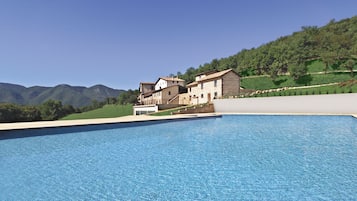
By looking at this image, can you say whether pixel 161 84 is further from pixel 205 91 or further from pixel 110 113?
pixel 205 91

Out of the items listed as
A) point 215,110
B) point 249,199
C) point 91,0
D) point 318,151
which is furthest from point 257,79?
point 249,199

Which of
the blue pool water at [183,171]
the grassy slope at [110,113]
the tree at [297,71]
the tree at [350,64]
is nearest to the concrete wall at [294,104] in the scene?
the blue pool water at [183,171]

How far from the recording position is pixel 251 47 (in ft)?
242

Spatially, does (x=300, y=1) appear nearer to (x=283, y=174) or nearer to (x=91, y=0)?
(x=91, y=0)

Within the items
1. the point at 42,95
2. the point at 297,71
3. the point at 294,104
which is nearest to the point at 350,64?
the point at 297,71

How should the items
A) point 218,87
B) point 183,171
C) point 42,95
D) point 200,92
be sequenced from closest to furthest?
point 183,171 < point 218,87 < point 200,92 < point 42,95

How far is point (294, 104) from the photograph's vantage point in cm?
2225

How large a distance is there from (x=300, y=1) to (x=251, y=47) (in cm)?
4822

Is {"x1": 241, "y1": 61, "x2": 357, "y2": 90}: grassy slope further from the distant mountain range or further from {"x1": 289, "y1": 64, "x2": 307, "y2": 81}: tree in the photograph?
the distant mountain range

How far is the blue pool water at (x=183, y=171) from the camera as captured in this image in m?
4.28

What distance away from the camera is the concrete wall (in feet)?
63.3

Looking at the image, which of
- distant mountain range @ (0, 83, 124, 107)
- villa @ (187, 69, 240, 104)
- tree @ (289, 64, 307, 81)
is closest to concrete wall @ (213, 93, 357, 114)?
villa @ (187, 69, 240, 104)

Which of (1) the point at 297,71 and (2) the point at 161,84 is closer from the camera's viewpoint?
(1) the point at 297,71

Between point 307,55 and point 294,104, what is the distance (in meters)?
36.4
